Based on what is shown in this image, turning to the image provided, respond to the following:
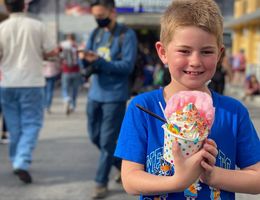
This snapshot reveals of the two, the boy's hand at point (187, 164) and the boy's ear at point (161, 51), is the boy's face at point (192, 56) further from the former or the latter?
the boy's hand at point (187, 164)

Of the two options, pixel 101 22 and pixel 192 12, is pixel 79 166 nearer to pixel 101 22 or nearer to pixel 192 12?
pixel 101 22

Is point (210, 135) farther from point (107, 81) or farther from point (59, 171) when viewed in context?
point (59, 171)

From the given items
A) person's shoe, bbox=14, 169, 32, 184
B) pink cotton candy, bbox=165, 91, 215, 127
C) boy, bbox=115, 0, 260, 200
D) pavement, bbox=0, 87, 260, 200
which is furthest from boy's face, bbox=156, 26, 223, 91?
person's shoe, bbox=14, 169, 32, 184

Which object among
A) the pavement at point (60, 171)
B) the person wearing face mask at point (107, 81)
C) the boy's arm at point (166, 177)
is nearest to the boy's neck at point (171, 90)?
the boy's arm at point (166, 177)

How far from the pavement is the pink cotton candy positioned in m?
1.39

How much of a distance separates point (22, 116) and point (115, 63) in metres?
1.29

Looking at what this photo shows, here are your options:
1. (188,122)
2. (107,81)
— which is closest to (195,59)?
(188,122)

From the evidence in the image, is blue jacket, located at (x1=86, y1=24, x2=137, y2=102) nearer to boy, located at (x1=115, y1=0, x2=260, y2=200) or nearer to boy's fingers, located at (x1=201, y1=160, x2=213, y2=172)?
boy, located at (x1=115, y1=0, x2=260, y2=200)

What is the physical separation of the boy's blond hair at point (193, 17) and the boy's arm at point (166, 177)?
0.43m

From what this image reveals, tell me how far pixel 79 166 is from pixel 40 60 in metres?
1.35

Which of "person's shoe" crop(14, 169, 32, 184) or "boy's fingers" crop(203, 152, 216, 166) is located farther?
"person's shoe" crop(14, 169, 32, 184)

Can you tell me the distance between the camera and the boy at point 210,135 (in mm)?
1617

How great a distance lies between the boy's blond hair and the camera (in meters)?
1.62

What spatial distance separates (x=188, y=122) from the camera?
1467 millimetres
